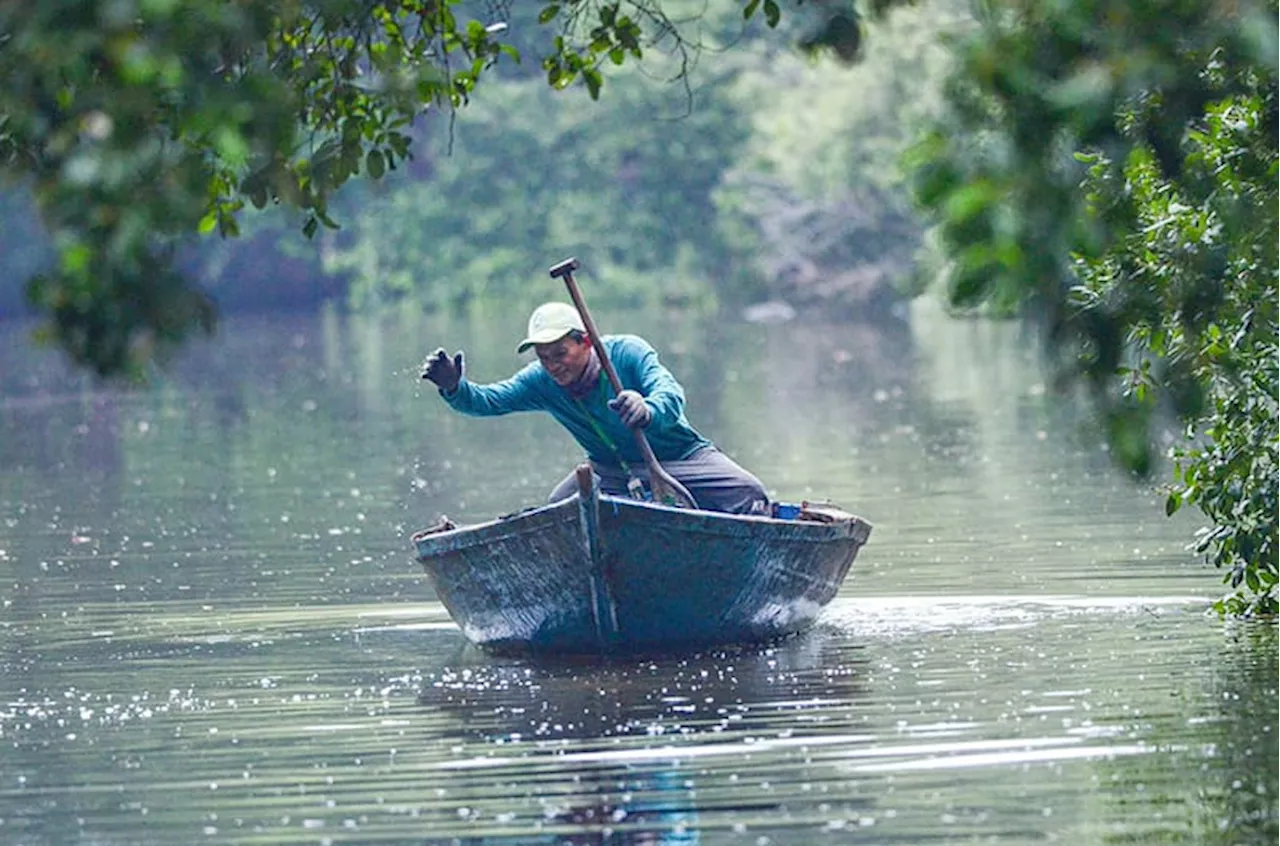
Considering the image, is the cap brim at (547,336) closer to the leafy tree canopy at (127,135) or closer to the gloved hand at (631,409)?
the gloved hand at (631,409)

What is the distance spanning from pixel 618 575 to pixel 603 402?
3.81 ft

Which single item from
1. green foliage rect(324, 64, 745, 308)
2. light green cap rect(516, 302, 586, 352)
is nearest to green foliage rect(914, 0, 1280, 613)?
light green cap rect(516, 302, 586, 352)

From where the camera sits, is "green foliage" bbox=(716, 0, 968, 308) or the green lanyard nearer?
the green lanyard

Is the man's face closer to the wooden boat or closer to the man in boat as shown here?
the man in boat

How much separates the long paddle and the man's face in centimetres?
8

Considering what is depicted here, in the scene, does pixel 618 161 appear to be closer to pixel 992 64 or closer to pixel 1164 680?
pixel 1164 680

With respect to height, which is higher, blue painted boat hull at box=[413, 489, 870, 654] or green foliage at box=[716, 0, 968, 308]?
green foliage at box=[716, 0, 968, 308]

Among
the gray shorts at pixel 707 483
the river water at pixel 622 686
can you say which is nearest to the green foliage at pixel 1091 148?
the river water at pixel 622 686

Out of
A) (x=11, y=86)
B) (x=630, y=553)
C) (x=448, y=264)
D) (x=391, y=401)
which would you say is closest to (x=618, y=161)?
(x=448, y=264)

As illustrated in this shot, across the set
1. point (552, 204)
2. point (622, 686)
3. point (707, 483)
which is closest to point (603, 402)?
point (707, 483)

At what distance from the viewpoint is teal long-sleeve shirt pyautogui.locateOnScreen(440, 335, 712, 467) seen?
15367 mm

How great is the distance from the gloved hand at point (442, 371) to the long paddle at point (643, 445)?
672mm

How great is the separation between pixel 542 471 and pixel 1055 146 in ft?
70.9

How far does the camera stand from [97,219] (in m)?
7.49
